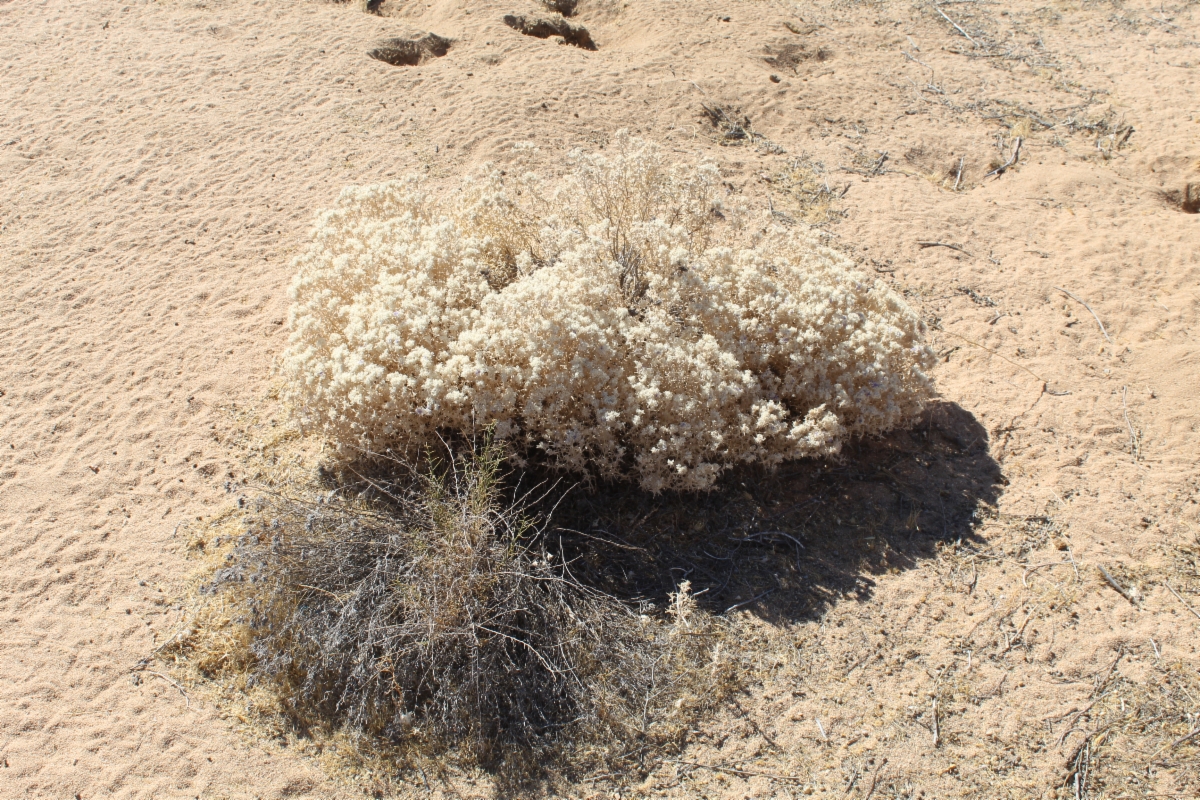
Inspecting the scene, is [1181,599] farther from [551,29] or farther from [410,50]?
[410,50]

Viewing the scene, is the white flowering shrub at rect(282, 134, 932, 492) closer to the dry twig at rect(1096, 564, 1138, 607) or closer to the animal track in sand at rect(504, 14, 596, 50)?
the dry twig at rect(1096, 564, 1138, 607)

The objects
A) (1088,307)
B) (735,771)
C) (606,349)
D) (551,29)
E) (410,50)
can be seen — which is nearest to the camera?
(735,771)

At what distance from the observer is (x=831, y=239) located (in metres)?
5.43

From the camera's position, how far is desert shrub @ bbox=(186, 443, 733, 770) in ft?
9.90

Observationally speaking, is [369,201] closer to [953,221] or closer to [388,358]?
[388,358]

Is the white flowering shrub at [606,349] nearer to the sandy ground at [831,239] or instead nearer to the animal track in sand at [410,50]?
the sandy ground at [831,239]

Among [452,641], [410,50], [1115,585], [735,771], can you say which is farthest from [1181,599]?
A: [410,50]

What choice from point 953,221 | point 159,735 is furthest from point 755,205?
point 159,735

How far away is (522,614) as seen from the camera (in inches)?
131

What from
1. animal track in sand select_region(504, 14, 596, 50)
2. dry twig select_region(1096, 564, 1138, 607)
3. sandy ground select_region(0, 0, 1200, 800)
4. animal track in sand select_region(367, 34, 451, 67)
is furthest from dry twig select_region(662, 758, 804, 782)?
animal track in sand select_region(504, 14, 596, 50)

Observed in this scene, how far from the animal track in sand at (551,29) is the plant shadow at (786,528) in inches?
233

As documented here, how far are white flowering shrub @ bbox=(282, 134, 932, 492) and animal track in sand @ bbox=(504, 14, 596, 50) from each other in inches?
173

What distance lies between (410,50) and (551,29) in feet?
4.92

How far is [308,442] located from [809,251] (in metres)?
3.05
